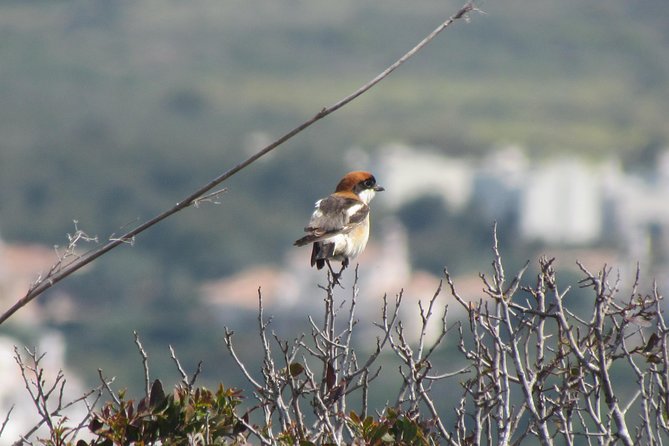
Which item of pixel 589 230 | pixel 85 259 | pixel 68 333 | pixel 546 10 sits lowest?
pixel 85 259

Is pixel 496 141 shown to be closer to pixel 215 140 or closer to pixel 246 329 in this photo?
pixel 215 140

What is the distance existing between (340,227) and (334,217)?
0.10 m

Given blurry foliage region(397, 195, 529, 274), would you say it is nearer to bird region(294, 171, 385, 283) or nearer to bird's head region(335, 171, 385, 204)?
bird's head region(335, 171, 385, 204)

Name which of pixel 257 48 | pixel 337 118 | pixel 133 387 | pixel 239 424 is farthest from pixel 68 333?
pixel 239 424

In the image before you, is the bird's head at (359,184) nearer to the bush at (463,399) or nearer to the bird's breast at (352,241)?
the bird's breast at (352,241)

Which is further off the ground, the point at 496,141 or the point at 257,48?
the point at 257,48

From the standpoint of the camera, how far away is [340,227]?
6238mm

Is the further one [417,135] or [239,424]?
[417,135]

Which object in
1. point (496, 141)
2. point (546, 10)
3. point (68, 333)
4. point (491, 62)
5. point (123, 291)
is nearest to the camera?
point (68, 333)

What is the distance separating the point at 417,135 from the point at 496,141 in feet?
20.2

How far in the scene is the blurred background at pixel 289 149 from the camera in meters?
76.9

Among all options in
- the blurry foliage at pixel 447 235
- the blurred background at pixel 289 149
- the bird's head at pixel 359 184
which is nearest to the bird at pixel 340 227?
the bird's head at pixel 359 184

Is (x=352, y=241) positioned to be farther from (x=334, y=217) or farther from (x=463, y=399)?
(x=463, y=399)

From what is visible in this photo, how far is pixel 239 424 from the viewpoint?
3320 millimetres
